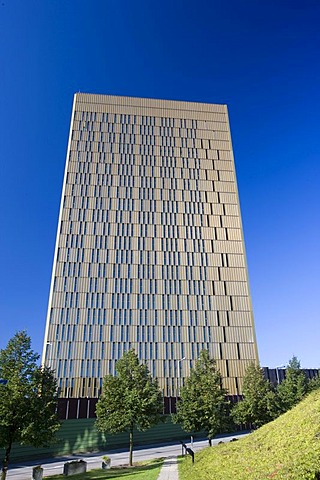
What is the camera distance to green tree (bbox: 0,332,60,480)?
24078mm

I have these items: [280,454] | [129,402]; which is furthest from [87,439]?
[280,454]

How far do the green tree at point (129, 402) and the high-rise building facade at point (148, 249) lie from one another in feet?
87.9

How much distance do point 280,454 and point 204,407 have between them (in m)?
23.9

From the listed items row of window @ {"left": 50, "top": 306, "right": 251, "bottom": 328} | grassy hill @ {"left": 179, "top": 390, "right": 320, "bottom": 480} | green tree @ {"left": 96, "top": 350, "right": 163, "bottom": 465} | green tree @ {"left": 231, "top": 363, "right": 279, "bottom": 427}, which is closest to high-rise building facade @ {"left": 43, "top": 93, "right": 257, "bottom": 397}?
row of window @ {"left": 50, "top": 306, "right": 251, "bottom": 328}

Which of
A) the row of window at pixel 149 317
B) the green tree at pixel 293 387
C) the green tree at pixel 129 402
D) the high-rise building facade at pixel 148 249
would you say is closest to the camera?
the green tree at pixel 129 402

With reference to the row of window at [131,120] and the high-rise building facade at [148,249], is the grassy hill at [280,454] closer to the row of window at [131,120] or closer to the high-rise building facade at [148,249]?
the high-rise building facade at [148,249]

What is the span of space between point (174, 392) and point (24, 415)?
4152cm

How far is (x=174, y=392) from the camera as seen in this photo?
202ft

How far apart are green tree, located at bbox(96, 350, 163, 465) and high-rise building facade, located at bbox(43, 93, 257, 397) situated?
2679 cm

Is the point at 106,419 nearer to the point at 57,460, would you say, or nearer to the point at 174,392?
the point at 57,460

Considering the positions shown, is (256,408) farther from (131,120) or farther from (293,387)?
(131,120)

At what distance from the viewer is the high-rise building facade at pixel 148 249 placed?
63.5 meters

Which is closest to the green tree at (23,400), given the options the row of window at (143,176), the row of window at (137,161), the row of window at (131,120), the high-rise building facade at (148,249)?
the high-rise building facade at (148,249)

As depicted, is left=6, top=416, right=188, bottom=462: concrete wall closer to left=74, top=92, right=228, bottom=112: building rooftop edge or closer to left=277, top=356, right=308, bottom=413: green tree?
left=277, top=356, right=308, bottom=413: green tree
